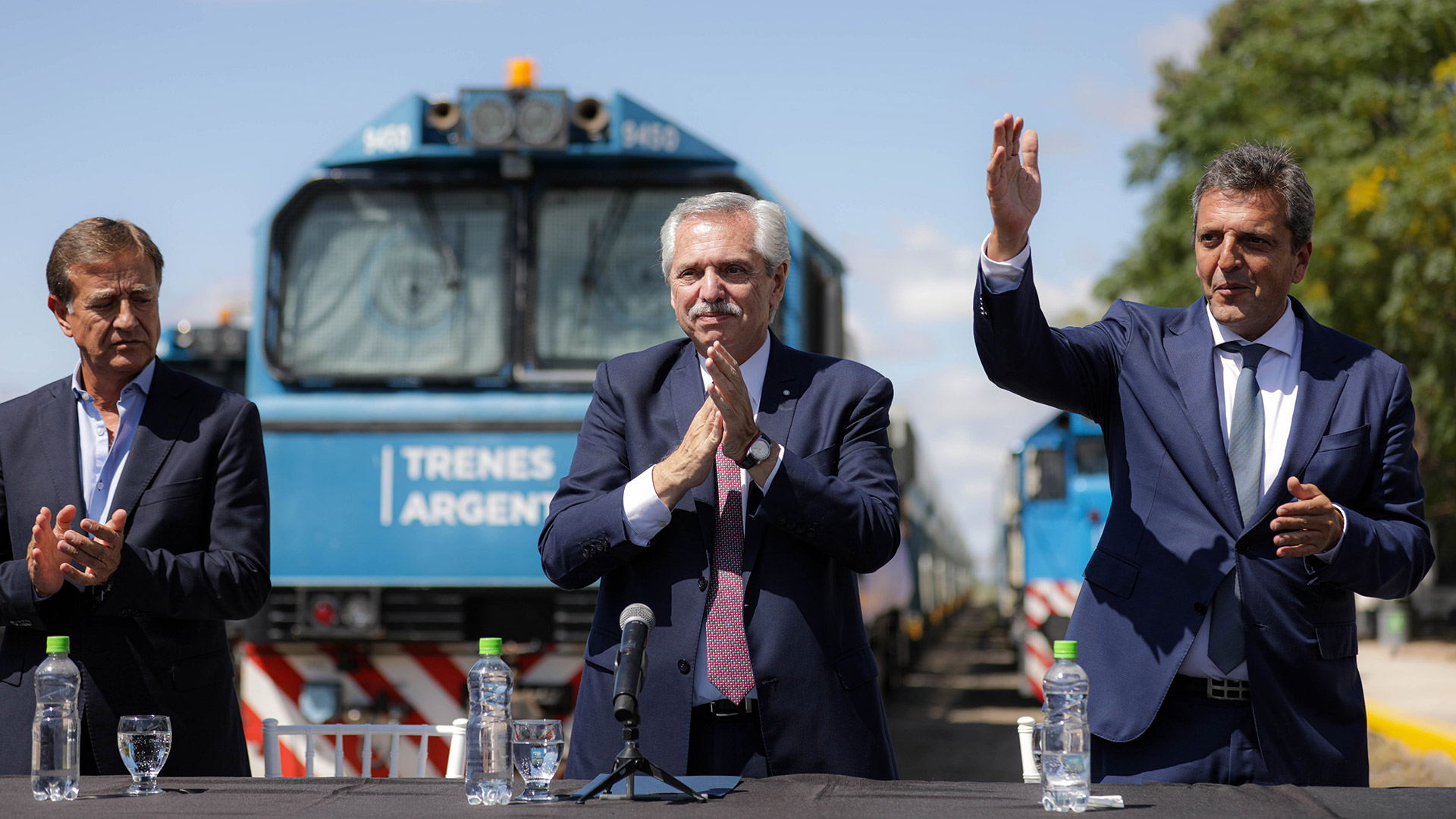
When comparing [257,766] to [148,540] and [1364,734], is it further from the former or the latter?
[1364,734]

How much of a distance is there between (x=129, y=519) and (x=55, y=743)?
873mm

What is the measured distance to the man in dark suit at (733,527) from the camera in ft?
10.0

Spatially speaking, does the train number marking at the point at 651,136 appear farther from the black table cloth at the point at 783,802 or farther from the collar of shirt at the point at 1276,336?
the black table cloth at the point at 783,802

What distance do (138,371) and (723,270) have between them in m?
1.54

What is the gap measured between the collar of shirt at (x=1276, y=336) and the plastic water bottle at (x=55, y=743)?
2.52 meters

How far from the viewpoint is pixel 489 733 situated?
269cm

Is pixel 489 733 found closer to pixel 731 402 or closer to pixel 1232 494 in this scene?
pixel 731 402

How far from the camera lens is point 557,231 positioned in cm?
665

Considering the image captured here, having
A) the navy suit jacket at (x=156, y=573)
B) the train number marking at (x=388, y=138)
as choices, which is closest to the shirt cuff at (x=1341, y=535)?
the navy suit jacket at (x=156, y=573)

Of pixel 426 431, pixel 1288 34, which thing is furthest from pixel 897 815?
pixel 1288 34

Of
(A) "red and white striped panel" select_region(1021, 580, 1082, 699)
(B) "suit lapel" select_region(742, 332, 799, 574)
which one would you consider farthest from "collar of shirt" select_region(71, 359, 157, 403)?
(A) "red and white striped panel" select_region(1021, 580, 1082, 699)

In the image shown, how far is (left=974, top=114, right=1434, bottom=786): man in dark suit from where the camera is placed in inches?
120

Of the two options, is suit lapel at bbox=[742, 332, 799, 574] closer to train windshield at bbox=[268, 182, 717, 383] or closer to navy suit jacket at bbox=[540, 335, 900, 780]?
navy suit jacket at bbox=[540, 335, 900, 780]

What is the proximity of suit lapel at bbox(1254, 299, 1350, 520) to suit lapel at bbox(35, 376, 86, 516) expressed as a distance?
275cm
